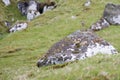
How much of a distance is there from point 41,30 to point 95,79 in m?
55.9

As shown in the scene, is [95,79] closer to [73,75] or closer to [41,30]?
[73,75]

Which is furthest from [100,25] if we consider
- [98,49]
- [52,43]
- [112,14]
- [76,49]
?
[76,49]

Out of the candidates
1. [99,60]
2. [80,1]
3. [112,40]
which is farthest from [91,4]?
[99,60]

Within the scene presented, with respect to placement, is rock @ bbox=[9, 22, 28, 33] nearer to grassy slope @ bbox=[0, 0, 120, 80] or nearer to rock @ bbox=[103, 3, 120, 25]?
grassy slope @ bbox=[0, 0, 120, 80]

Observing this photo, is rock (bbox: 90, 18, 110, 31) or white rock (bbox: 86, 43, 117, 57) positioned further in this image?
rock (bbox: 90, 18, 110, 31)

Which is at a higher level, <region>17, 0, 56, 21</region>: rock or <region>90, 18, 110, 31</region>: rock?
<region>17, 0, 56, 21</region>: rock

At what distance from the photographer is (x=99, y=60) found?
1878 cm

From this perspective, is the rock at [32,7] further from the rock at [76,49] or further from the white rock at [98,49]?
the white rock at [98,49]

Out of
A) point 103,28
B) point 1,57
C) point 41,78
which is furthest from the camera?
point 103,28

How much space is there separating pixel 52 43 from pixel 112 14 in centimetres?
1645

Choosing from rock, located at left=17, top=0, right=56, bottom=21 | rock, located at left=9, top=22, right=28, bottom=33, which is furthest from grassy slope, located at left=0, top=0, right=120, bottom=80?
rock, located at left=17, top=0, right=56, bottom=21

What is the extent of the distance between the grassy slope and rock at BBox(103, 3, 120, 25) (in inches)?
89.8

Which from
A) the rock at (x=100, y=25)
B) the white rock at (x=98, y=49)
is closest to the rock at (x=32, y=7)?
the rock at (x=100, y=25)

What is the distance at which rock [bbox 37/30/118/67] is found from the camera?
30380 mm
